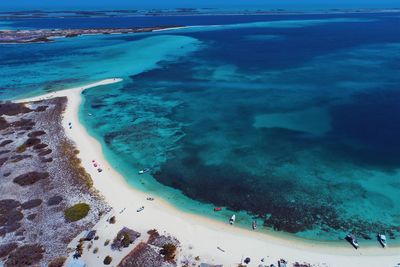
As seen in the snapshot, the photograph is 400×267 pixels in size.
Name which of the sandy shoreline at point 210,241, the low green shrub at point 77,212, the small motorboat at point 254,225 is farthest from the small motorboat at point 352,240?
the low green shrub at point 77,212

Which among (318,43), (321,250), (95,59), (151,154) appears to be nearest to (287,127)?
(151,154)

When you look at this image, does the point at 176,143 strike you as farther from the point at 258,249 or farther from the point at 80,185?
the point at 258,249

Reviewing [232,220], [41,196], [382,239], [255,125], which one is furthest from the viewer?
[255,125]

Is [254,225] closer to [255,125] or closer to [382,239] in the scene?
A: [382,239]

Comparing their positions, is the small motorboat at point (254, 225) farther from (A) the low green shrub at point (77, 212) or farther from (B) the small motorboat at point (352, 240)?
(A) the low green shrub at point (77, 212)

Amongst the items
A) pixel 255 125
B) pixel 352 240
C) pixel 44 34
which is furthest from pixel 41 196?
pixel 44 34

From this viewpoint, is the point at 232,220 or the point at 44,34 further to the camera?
the point at 44,34
